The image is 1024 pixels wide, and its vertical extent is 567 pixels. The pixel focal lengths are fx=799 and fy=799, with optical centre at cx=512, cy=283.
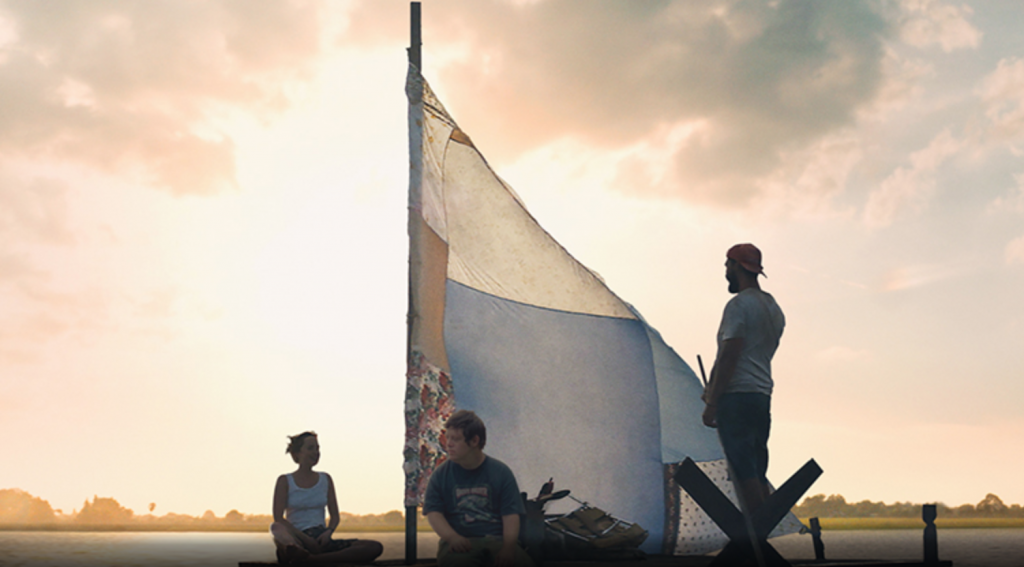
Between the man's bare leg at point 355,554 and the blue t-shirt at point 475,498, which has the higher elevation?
the blue t-shirt at point 475,498

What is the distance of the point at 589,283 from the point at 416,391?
189cm

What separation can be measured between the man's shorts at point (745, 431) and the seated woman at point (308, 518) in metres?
2.92

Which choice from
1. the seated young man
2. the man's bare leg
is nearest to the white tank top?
the man's bare leg

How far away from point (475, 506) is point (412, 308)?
282 cm

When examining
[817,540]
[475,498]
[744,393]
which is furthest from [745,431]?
[817,540]

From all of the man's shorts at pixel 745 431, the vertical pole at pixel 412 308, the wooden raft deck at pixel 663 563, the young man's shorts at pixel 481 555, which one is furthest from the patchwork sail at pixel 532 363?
the young man's shorts at pixel 481 555

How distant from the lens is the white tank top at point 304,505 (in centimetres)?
610

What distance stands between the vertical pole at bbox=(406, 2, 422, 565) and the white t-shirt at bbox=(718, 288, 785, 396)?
2.85 meters

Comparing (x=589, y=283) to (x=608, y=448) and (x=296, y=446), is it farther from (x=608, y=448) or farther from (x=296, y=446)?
(x=296, y=446)

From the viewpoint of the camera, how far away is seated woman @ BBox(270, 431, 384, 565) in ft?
19.4

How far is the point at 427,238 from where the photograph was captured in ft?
22.8

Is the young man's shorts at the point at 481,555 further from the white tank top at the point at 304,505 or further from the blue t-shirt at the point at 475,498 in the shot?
the white tank top at the point at 304,505

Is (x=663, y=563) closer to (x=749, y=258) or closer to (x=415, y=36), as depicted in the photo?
(x=749, y=258)

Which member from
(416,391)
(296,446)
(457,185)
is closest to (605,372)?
(416,391)
